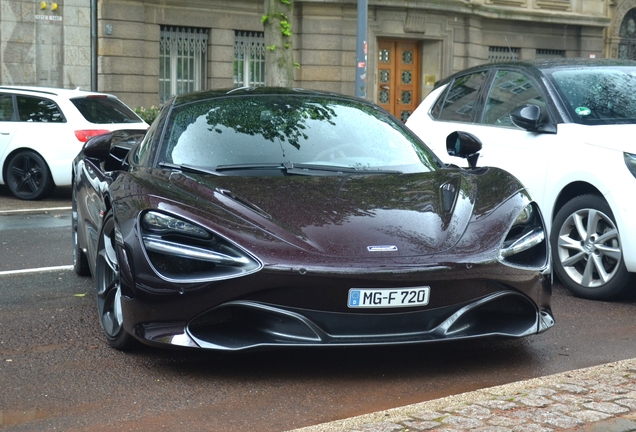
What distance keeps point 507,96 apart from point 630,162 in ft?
5.38

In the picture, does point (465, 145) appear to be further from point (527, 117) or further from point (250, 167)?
point (250, 167)

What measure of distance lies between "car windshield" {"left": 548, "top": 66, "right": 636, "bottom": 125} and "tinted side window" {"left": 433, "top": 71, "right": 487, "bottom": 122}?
0.79 m

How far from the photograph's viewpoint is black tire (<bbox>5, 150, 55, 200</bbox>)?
13.7m

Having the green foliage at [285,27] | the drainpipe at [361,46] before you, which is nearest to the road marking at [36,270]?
the drainpipe at [361,46]

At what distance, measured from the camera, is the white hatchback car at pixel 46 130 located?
13633mm

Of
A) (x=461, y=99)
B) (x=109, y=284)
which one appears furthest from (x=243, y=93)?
(x=461, y=99)

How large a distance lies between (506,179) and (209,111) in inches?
70.7

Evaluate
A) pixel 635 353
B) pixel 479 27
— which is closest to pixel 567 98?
pixel 635 353

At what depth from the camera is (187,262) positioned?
4.57m

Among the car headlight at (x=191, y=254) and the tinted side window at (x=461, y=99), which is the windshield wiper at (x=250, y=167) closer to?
the car headlight at (x=191, y=254)

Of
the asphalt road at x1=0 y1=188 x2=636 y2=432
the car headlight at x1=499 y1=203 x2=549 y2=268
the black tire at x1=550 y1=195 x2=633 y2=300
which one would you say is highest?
the car headlight at x1=499 y1=203 x2=549 y2=268

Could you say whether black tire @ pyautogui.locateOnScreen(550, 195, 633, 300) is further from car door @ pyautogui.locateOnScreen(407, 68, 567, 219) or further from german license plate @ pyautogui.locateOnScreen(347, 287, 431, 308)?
german license plate @ pyautogui.locateOnScreen(347, 287, 431, 308)

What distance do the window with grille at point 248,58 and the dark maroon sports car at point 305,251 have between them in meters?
21.2

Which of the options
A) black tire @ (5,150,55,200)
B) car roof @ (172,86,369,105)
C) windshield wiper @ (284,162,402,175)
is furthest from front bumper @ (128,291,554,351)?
black tire @ (5,150,55,200)
